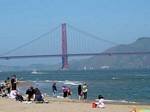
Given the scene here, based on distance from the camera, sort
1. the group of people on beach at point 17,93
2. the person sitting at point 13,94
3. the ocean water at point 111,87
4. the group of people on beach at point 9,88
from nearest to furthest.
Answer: the group of people on beach at point 17,93, the person sitting at point 13,94, the group of people on beach at point 9,88, the ocean water at point 111,87

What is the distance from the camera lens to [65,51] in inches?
5364

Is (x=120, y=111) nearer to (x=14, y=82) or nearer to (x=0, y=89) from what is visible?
(x=14, y=82)

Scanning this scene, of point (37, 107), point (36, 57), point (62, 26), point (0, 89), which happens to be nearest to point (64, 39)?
point (62, 26)

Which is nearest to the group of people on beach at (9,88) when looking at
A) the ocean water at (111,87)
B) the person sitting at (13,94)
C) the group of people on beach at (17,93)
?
the group of people on beach at (17,93)

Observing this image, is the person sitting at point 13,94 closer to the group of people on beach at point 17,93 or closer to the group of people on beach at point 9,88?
the group of people on beach at point 17,93

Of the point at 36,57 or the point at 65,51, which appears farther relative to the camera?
the point at 65,51

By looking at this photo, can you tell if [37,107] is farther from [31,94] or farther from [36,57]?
[36,57]

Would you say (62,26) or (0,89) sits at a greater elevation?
(62,26)

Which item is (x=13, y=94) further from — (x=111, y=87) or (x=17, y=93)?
(x=111, y=87)

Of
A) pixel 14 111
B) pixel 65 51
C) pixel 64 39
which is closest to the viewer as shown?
pixel 14 111

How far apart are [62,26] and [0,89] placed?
406 feet

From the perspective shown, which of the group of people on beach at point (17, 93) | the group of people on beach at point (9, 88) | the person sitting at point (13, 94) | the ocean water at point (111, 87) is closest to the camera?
the group of people on beach at point (17, 93)

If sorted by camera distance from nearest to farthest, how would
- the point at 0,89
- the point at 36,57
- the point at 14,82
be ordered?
the point at 14,82, the point at 0,89, the point at 36,57

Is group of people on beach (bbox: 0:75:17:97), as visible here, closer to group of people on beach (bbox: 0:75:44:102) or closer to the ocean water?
group of people on beach (bbox: 0:75:44:102)
